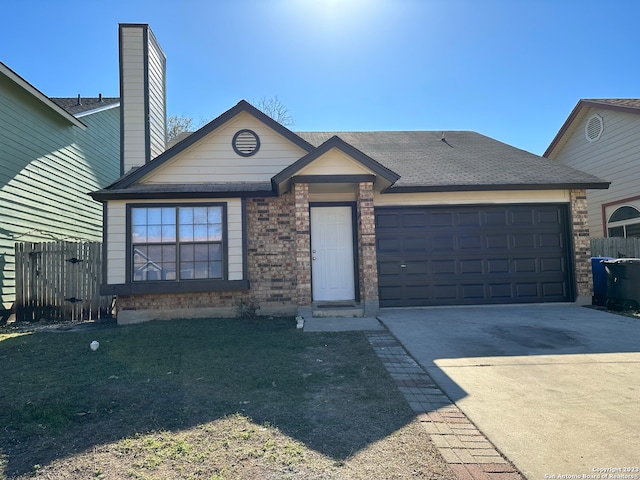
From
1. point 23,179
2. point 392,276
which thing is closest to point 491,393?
point 392,276

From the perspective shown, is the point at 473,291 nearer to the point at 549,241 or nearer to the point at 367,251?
the point at 549,241

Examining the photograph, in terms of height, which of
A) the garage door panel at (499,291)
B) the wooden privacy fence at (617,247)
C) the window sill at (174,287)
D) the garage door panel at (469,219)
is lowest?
the garage door panel at (499,291)

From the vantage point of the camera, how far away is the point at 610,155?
13.1 meters

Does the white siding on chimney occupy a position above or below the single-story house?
above

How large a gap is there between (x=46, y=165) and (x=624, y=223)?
1762 cm

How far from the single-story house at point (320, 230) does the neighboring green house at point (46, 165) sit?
3583 mm

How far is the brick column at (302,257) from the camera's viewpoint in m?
7.71

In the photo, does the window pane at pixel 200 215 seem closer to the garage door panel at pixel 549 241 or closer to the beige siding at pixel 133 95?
the beige siding at pixel 133 95

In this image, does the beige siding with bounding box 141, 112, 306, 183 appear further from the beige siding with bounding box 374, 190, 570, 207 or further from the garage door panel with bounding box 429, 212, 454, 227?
the garage door panel with bounding box 429, 212, 454, 227

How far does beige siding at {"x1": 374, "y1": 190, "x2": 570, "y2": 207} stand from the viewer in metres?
8.92

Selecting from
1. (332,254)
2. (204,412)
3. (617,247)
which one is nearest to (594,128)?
(617,247)

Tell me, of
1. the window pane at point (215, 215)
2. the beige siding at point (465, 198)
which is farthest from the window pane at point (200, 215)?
the beige siding at point (465, 198)

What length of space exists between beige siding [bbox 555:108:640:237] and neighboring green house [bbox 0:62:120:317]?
55.2 ft

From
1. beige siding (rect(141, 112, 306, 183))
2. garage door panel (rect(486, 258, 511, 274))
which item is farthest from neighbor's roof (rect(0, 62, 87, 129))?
garage door panel (rect(486, 258, 511, 274))
